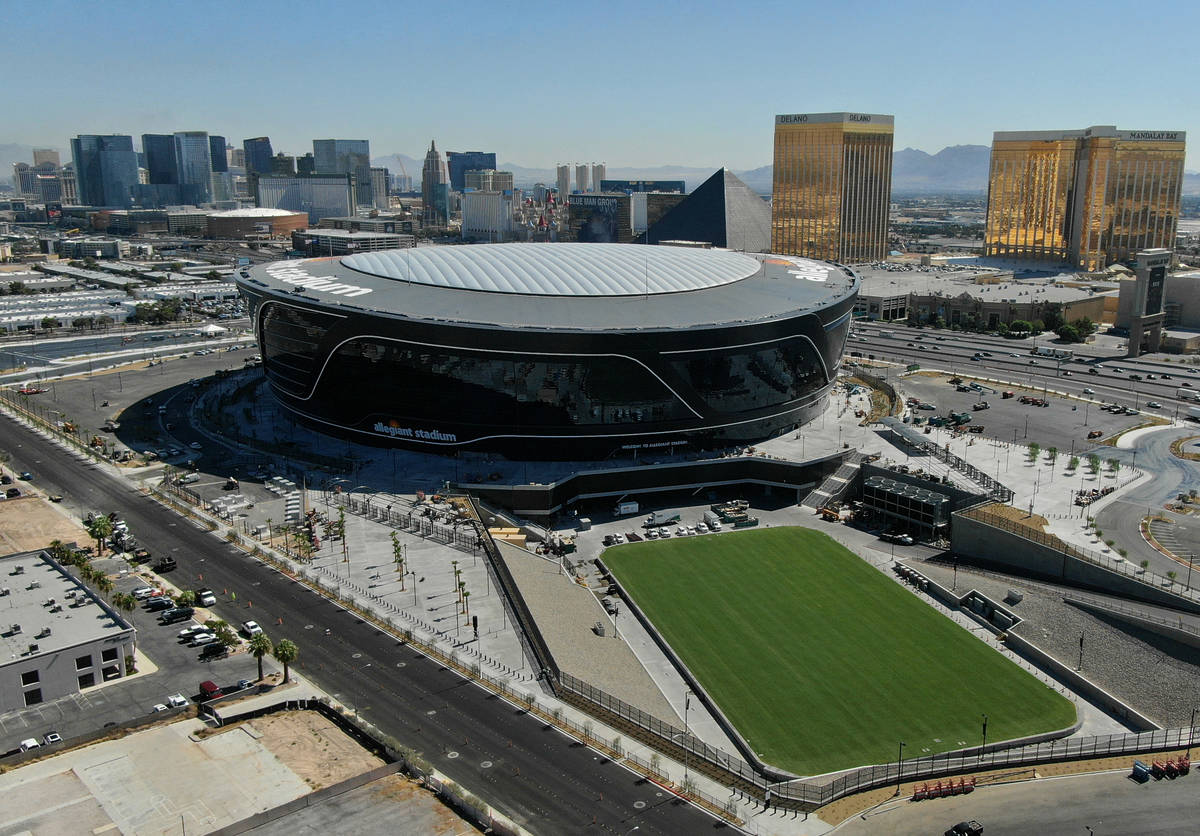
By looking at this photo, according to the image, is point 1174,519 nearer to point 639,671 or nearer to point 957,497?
point 957,497

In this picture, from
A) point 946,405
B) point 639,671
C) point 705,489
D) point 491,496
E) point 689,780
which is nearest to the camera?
point 689,780

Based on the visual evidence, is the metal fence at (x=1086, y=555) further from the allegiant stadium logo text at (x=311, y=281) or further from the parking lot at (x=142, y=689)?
the allegiant stadium logo text at (x=311, y=281)

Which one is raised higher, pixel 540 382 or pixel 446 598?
pixel 540 382

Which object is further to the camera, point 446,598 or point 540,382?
point 540,382

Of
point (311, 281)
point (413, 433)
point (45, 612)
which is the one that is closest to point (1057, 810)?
point (45, 612)

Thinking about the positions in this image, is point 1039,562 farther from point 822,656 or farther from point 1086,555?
point 822,656

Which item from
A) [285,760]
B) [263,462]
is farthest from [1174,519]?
[263,462]

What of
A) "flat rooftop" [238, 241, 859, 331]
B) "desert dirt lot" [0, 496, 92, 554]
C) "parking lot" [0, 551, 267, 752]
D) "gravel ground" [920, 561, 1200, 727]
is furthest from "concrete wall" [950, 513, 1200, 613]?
"desert dirt lot" [0, 496, 92, 554]

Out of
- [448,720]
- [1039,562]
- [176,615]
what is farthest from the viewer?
[1039,562]
